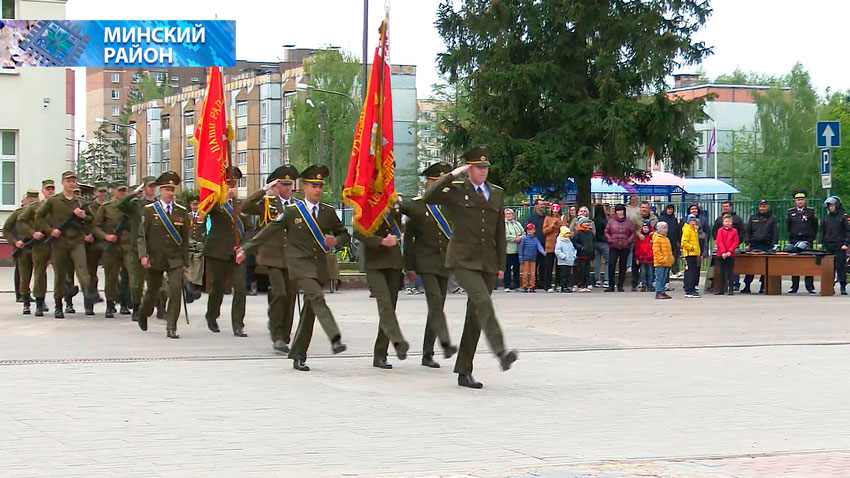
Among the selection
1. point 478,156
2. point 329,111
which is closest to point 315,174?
point 478,156

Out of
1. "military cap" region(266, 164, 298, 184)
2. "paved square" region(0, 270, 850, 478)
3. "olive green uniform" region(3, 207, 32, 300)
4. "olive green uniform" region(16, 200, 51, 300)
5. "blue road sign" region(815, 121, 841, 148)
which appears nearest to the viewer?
"paved square" region(0, 270, 850, 478)

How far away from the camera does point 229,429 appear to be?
360 inches

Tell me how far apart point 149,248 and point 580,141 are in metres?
19.7

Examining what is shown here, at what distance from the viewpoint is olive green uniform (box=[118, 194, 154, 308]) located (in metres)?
18.2

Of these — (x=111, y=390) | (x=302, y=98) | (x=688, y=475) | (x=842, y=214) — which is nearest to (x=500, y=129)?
(x=842, y=214)

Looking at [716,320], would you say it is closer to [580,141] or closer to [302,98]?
[580,141]

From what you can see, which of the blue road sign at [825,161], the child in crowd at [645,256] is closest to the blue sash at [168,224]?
the child in crowd at [645,256]

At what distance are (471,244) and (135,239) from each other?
26.2 feet

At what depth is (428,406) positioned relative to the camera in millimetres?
10367

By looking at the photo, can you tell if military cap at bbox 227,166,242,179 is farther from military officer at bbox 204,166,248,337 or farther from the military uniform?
the military uniform

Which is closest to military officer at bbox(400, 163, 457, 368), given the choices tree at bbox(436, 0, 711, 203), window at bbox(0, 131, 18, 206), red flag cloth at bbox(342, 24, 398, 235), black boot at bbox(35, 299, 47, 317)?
red flag cloth at bbox(342, 24, 398, 235)

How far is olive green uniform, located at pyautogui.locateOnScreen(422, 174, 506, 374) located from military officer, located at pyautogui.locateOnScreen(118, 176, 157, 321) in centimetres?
679

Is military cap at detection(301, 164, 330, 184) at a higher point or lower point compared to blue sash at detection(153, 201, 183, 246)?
higher

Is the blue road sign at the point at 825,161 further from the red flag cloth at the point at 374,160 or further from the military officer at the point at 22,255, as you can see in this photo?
the military officer at the point at 22,255
